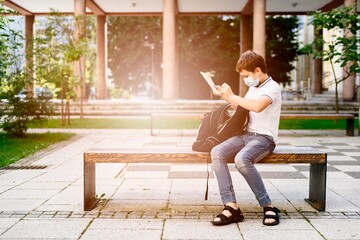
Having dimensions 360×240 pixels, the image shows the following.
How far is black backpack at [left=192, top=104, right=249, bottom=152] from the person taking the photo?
5.20 meters

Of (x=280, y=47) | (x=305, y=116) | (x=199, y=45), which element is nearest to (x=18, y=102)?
(x=305, y=116)

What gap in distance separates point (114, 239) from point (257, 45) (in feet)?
74.7

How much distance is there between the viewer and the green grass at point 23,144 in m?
9.46

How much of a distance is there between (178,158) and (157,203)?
2.23ft

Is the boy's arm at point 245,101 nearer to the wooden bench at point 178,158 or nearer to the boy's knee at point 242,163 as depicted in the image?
the boy's knee at point 242,163

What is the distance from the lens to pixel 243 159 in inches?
194

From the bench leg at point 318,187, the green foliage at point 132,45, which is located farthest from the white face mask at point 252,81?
the green foliage at point 132,45

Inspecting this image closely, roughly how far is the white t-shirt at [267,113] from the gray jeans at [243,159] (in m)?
0.08

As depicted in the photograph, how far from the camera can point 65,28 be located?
750 inches

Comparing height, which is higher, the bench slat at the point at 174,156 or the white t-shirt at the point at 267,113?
the white t-shirt at the point at 267,113

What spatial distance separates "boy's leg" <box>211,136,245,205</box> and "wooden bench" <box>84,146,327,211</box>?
25 cm

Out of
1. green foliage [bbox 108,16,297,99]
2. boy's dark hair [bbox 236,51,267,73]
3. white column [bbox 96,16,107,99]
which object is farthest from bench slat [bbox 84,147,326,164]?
green foliage [bbox 108,16,297,99]

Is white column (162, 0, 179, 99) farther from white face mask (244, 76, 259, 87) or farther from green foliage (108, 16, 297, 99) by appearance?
white face mask (244, 76, 259, 87)

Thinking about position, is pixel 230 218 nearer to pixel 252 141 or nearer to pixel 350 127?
pixel 252 141
